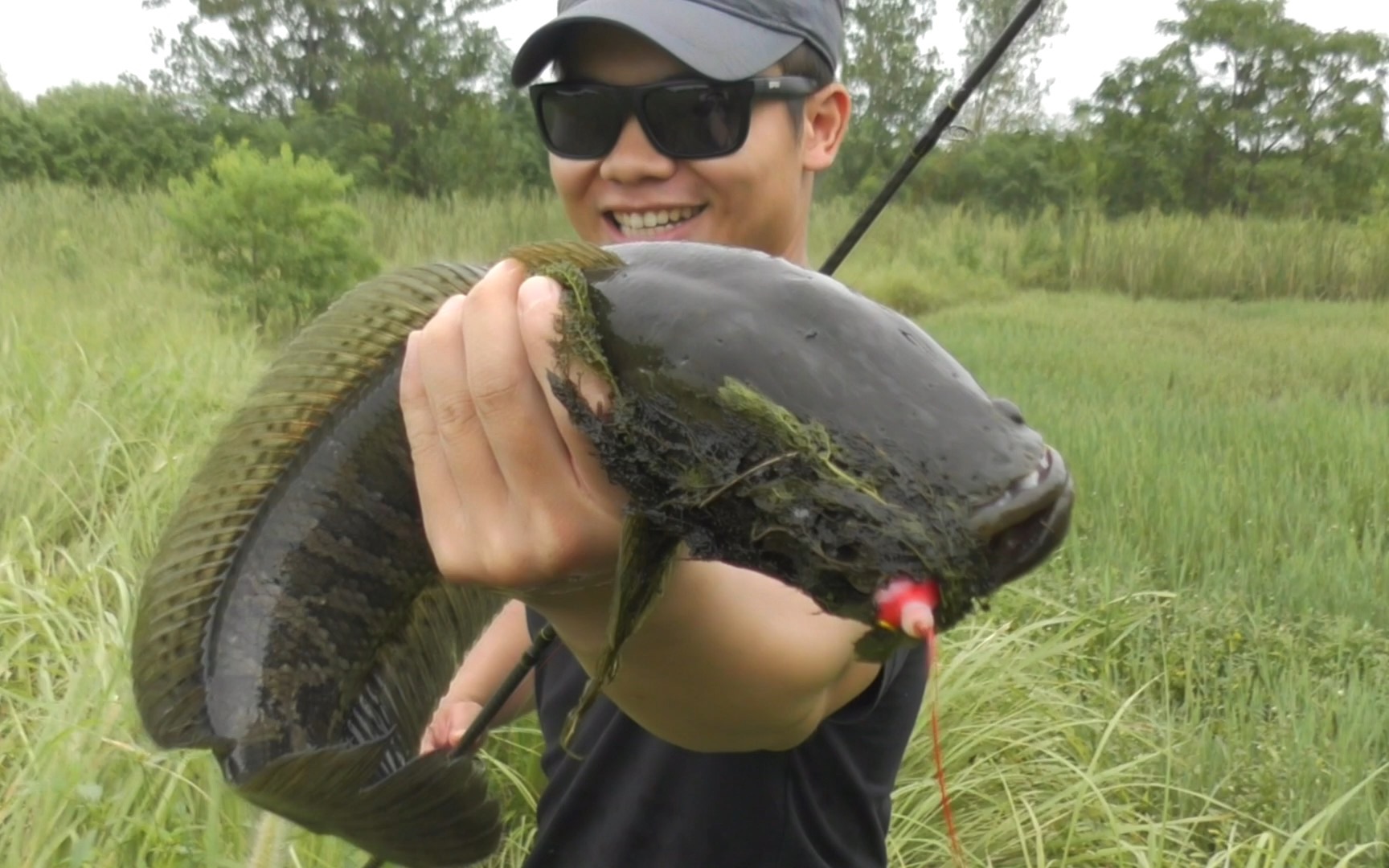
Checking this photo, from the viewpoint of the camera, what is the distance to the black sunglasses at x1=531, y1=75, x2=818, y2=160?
1.87 metres

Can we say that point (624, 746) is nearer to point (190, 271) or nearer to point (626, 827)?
point (626, 827)

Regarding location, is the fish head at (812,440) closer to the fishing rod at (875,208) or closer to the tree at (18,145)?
the fishing rod at (875,208)

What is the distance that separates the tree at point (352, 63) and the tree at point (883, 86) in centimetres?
680

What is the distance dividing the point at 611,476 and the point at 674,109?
999 mm

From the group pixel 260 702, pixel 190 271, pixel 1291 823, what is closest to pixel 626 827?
pixel 260 702

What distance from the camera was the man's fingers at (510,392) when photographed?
1.12 meters

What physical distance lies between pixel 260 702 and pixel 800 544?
809mm

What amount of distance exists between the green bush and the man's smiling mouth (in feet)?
22.1

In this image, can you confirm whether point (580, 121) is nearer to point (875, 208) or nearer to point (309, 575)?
point (875, 208)

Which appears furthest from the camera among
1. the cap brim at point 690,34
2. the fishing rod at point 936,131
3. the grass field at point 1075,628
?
the grass field at point 1075,628

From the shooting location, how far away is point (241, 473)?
1486mm

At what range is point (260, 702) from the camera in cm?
139

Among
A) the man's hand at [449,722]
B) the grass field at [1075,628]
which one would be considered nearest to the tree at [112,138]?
the grass field at [1075,628]

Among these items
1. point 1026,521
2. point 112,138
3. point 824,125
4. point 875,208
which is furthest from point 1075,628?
point 112,138
